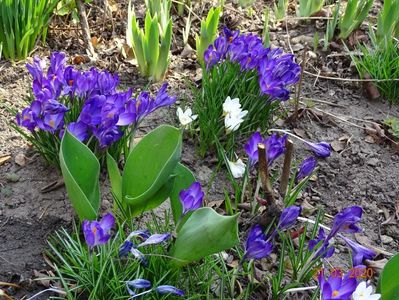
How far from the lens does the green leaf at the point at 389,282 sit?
5.10 feet

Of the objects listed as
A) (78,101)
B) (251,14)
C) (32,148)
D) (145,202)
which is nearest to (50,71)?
(78,101)

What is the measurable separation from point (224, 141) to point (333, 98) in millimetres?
822

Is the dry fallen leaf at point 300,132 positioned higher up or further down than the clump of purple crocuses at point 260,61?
further down

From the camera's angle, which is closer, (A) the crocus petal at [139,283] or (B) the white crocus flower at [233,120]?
(A) the crocus petal at [139,283]

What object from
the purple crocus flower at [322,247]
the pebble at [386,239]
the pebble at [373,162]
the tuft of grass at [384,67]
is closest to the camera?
the purple crocus flower at [322,247]

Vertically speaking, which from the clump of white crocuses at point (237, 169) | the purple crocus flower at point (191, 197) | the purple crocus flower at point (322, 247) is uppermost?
the purple crocus flower at point (191, 197)

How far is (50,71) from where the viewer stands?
214 cm

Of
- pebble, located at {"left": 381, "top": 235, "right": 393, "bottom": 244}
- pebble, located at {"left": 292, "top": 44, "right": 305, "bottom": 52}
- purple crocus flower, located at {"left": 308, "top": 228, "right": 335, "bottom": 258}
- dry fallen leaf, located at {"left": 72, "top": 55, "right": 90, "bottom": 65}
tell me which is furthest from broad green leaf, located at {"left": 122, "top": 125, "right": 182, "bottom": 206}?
pebble, located at {"left": 292, "top": 44, "right": 305, "bottom": 52}

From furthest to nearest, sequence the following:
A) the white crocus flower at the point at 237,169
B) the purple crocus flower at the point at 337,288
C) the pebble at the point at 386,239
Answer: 1. the pebble at the point at 386,239
2. the white crocus flower at the point at 237,169
3. the purple crocus flower at the point at 337,288

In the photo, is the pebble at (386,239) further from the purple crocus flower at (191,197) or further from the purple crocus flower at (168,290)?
the purple crocus flower at (168,290)

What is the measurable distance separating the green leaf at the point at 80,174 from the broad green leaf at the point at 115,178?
0.10 meters

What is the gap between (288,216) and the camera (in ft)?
5.76

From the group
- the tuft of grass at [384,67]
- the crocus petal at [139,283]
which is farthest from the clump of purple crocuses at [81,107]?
the tuft of grass at [384,67]

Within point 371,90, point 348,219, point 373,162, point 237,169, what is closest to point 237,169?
point 237,169
